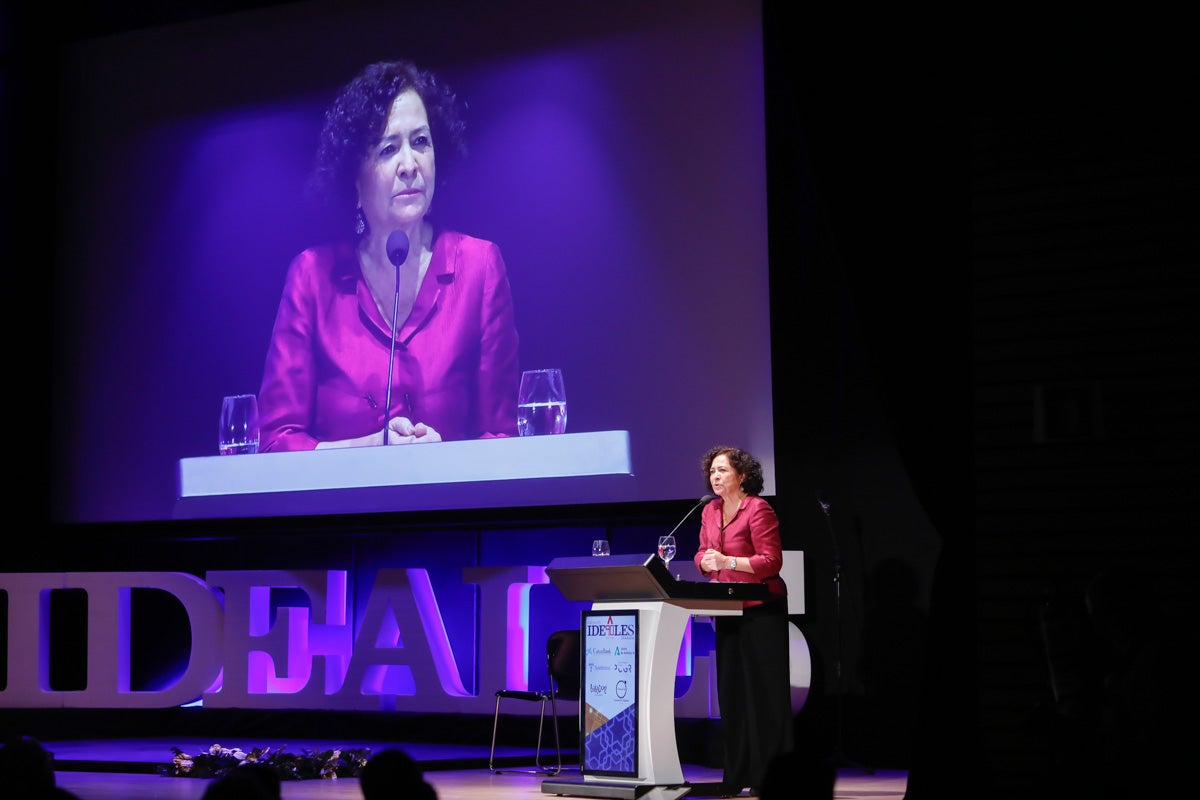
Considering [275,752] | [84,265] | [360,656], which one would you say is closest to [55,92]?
[84,265]

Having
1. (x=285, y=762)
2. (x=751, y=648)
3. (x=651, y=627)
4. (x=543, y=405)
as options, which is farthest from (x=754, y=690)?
(x=543, y=405)

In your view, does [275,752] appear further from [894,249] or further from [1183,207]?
[1183,207]

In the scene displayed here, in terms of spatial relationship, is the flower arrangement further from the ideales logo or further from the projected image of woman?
the projected image of woman

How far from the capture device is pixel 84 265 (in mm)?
8898

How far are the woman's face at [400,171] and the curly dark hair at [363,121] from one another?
0.05 metres

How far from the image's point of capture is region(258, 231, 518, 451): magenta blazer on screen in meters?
7.60

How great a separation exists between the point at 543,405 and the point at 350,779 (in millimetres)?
2235

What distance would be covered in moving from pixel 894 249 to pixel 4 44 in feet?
22.3

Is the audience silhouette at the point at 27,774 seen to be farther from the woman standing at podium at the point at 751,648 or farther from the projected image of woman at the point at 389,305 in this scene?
the projected image of woman at the point at 389,305

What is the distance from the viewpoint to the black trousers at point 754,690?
17.4 ft

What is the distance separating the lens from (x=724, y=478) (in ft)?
18.4

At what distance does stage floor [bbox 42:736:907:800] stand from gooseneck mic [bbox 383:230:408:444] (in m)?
1.89

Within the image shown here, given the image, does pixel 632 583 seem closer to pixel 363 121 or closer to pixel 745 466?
pixel 745 466

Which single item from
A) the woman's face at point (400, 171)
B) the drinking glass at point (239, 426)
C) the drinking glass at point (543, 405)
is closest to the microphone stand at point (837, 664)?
the drinking glass at point (543, 405)
